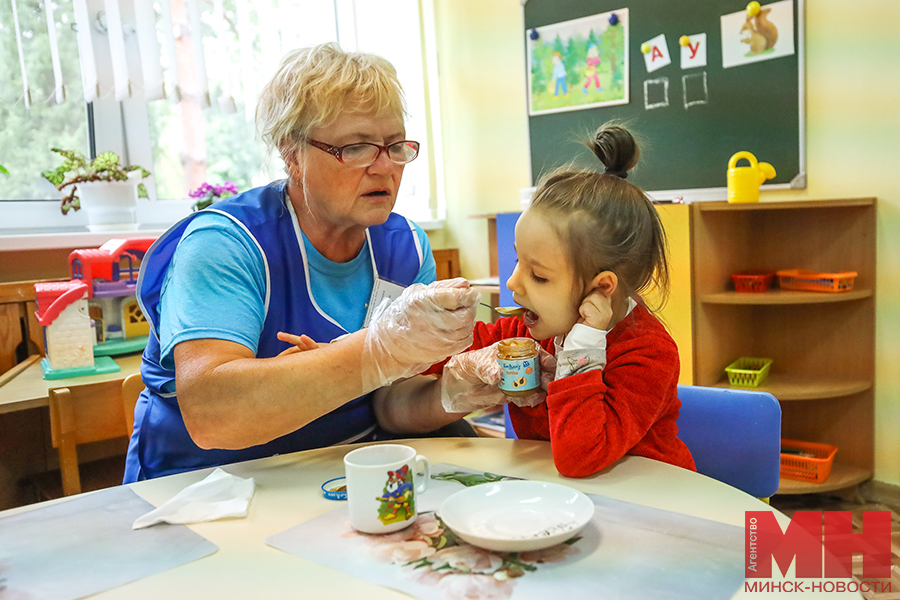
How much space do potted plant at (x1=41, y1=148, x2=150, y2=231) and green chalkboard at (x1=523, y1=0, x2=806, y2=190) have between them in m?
1.60

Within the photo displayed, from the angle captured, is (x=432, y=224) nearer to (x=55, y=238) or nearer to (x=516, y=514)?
Result: (x=55, y=238)

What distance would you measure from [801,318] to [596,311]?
1.91m

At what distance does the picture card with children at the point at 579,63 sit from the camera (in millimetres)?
2820

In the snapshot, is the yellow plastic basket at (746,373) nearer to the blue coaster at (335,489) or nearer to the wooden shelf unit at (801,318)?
the wooden shelf unit at (801,318)

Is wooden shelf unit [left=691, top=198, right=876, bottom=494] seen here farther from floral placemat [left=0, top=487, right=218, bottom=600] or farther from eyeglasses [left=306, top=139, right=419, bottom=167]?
floral placemat [left=0, top=487, right=218, bottom=600]

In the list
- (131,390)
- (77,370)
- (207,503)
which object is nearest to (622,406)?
(207,503)

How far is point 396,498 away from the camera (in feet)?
2.42

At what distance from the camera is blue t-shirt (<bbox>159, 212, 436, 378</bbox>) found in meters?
1.01

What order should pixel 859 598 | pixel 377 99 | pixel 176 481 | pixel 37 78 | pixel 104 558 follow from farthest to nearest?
pixel 37 78 → pixel 377 99 → pixel 176 481 → pixel 104 558 → pixel 859 598

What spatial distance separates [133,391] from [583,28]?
2331 millimetres

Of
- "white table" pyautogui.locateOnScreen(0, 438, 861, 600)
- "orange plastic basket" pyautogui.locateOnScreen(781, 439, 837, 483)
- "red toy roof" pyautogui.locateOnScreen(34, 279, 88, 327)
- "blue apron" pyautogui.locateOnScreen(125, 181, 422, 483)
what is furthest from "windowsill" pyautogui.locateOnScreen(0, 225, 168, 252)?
"orange plastic basket" pyautogui.locateOnScreen(781, 439, 837, 483)

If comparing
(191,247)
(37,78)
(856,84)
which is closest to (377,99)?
(191,247)

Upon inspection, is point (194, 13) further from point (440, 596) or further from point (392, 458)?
point (440, 596)

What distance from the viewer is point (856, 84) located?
2314 millimetres
